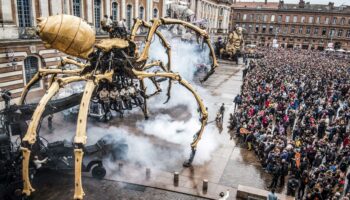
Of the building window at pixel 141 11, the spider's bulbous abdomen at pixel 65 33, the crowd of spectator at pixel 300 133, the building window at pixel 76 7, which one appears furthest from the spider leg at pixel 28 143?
the building window at pixel 141 11

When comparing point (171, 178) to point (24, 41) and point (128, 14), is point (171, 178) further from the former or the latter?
point (128, 14)

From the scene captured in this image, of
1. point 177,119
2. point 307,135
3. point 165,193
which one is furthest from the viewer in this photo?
point 177,119

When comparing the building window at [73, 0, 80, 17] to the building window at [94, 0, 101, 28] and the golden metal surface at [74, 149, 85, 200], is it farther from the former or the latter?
the golden metal surface at [74, 149, 85, 200]

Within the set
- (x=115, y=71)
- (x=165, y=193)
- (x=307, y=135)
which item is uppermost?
(x=115, y=71)

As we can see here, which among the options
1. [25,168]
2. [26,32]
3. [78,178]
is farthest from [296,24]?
[25,168]

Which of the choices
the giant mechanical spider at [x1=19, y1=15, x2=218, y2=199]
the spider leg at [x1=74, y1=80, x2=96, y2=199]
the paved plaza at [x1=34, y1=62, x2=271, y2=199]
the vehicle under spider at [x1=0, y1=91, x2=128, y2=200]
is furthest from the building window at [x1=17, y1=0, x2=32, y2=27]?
the spider leg at [x1=74, y1=80, x2=96, y2=199]

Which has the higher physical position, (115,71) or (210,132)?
(115,71)

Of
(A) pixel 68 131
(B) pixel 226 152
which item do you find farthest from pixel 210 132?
(A) pixel 68 131

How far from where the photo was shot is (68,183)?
13.3 m

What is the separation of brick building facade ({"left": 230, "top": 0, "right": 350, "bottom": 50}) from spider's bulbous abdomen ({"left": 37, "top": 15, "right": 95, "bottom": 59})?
10315 centimetres

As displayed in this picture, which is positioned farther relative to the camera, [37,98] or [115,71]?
[37,98]

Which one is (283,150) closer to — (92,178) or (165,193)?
(165,193)

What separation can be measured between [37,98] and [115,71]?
57.5ft

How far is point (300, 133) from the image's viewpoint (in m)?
18.7
